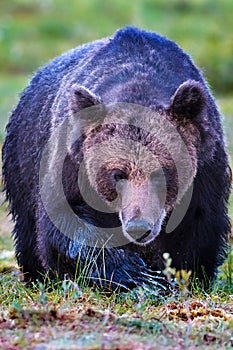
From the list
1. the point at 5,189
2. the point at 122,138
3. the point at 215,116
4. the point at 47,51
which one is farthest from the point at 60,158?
the point at 47,51

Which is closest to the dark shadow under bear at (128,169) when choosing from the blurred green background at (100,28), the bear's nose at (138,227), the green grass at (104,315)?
the bear's nose at (138,227)

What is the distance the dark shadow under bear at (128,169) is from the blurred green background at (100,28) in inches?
562

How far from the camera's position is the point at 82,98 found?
5.96 metres

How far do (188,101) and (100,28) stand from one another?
25.9 meters

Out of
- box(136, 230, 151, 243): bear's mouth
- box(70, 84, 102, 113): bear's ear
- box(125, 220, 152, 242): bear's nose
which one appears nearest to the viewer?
box(125, 220, 152, 242): bear's nose

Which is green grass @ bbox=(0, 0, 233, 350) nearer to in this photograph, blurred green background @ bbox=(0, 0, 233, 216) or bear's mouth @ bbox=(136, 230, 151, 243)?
bear's mouth @ bbox=(136, 230, 151, 243)

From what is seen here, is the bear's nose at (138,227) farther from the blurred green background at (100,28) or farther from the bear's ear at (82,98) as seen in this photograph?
the blurred green background at (100,28)

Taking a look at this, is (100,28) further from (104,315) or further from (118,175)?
(104,315)

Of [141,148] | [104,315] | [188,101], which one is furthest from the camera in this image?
[188,101]

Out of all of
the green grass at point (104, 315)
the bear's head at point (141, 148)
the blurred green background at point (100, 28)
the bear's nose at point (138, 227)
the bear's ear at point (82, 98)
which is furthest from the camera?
the blurred green background at point (100, 28)

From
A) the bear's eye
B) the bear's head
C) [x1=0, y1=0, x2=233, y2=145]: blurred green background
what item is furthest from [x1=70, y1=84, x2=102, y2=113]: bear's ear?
[x1=0, y1=0, x2=233, y2=145]: blurred green background

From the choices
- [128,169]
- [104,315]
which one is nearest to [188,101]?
[128,169]

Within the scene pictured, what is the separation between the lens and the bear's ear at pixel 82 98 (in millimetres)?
5938

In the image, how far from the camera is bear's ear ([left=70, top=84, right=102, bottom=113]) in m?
5.94
